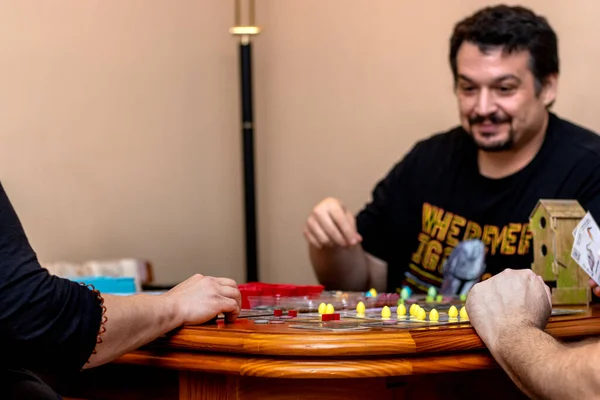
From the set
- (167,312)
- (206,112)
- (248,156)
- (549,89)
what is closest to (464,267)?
(549,89)

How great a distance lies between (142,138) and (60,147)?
0.37 metres

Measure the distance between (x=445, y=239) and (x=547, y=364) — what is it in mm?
1322

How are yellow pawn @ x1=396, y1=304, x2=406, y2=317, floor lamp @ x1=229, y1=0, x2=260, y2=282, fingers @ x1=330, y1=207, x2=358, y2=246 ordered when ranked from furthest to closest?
floor lamp @ x1=229, y1=0, x2=260, y2=282, fingers @ x1=330, y1=207, x2=358, y2=246, yellow pawn @ x1=396, y1=304, x2=406, y2=317

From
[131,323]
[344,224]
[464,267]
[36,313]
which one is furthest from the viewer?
[464,267]

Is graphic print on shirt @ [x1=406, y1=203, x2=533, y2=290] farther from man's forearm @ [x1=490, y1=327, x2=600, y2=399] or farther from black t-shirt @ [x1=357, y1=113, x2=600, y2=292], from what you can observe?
man's forearm @ [x1=490, y1=327, x2=600, y2=399]

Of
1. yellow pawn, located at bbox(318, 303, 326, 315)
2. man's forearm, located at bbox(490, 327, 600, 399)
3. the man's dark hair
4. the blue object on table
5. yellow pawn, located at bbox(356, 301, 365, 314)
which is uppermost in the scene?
the man's dark hair

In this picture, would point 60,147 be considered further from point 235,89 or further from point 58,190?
point 235,89

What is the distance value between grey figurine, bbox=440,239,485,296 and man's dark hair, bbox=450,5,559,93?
498mm

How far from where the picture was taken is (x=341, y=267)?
8.82ft

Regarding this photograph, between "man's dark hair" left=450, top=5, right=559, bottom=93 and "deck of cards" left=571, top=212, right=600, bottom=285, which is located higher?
"man's dark hair" left=450, top=5, right=559, bottom=93

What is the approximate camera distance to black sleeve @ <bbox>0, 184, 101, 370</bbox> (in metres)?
1.30

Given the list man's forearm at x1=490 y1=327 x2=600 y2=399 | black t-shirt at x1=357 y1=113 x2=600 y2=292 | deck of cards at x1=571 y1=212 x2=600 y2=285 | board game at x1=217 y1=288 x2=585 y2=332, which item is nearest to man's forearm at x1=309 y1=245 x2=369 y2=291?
black t-shirt at x1=357 y1=113 x2=600 y2=292

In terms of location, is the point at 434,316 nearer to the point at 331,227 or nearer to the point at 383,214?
the point at 331,227

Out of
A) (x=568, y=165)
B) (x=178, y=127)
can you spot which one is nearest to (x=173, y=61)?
(x=178, y=127)
